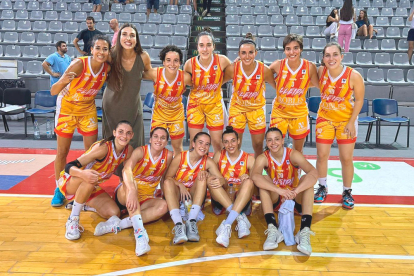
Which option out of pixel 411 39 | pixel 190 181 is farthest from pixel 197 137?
pixel 411 39

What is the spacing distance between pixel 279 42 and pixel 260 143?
251 inches

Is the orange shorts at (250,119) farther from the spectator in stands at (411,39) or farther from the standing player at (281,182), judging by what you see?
the spectator in stands at (411,39)

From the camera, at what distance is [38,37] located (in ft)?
33.3

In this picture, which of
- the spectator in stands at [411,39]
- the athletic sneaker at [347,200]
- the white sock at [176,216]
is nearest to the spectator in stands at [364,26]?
the spectator in stands at [411,39]

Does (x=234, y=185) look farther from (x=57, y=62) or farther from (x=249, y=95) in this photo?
(x=57, y=62)

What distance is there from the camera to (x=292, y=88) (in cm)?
401

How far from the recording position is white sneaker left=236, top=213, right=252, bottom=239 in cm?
332

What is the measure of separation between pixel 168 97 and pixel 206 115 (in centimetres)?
46

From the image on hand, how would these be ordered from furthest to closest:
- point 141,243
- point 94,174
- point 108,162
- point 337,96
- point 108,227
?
1. point 337,96
2. point 108,162
3. point 108,227
4. point 94,174
5. point 141,243

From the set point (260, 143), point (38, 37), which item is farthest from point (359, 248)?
point (38, 37)

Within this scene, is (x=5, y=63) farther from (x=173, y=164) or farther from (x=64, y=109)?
(x=173, y=164)

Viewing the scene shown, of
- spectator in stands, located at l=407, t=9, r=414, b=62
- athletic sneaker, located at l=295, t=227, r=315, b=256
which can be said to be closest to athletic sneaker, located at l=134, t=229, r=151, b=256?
athletic sneaker, located at l=295, t=227, r=315, b=256

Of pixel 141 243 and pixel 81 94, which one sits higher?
pixel 81 94

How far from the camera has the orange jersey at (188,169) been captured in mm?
3738
